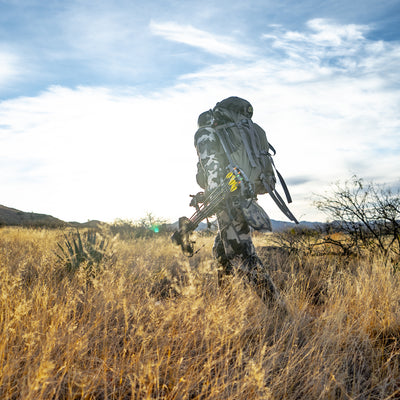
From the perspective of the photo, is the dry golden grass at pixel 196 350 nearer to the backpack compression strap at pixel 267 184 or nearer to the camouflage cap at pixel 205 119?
the backpack compression strap at pixel 267 184

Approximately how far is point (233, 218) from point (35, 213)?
42.5 metres

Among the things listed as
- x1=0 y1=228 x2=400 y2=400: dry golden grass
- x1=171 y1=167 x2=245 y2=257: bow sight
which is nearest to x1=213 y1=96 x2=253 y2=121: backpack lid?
x1=171 y1=167 x2=245 y2=257: bow sight

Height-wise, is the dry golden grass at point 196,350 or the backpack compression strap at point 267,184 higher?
the backpack compression strap at point 267,184

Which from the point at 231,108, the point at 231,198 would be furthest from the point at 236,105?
the point at 231,198

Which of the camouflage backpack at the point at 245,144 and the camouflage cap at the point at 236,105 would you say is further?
the camouflage cap at the point at 236,105

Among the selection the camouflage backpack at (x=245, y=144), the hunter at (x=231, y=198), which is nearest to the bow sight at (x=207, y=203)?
the hunter at (x=231, y=198)

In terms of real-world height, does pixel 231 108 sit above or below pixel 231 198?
above

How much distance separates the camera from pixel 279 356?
216 centimetres

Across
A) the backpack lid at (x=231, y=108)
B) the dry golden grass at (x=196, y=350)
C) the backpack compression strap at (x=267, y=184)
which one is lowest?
the dry golden grass at (x=196, y=350)

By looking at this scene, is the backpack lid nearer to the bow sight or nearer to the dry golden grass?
the bow sight

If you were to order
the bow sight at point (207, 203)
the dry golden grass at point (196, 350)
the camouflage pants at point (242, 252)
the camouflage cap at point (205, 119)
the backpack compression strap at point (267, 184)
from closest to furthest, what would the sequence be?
the dry golden grass at point (196, 350) < the bow sight at point (207, 203) < the camouflage pants at point (242, 252) < the backpack compression strap at point (267, 184) < the camouflage cap at point (205, 119)

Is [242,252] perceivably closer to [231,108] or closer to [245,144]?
[245,144]

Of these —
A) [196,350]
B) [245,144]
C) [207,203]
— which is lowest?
[196,350]

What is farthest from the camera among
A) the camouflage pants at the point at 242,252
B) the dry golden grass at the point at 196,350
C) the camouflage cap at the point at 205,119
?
the camouflage cap at the point at 205,119
